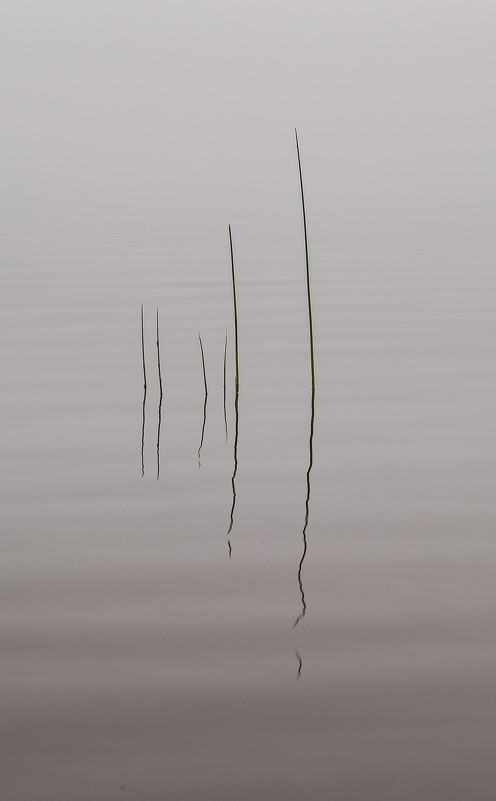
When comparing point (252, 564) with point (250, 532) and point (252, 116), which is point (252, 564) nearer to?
point (250, 532)

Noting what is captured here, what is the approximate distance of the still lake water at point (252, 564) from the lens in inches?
98.7

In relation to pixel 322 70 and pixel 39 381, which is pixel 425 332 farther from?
pixel 322 70

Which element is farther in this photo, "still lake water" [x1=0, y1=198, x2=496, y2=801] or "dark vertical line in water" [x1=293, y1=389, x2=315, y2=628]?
"dark vertical line in water" [x1=293, y1=389, x2=315, y2=628]

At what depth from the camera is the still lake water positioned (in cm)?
251

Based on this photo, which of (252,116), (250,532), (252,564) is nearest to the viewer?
(252,564)

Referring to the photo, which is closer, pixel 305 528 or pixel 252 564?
pixel 252 564

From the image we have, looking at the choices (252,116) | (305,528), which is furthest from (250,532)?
(252,116)

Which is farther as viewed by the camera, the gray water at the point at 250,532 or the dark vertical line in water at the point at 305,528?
the dark vertical line in water at the point at 305,528

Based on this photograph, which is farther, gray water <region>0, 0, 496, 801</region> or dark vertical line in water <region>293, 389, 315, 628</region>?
dark vertical line in water <region>293, 389, 315, 628</region>

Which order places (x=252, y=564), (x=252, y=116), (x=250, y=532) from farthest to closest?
(x=252, y=116), (x=250, y=532), (x=252, y=564)

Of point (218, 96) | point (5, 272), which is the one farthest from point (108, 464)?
point (218, 96)

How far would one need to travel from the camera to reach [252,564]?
3520 mm

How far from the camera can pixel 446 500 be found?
405 centimetres

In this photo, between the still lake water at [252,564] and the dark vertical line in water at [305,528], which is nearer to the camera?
the still lake water at [252,564]
